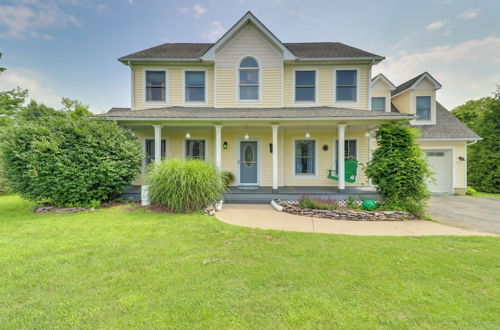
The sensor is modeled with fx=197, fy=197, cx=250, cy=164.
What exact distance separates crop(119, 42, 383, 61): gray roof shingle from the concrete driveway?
6.73 meters

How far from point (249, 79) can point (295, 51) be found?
3038mm

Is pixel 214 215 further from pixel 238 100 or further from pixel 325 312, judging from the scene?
pixel 238 100

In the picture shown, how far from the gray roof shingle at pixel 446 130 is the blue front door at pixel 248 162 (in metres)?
8.96

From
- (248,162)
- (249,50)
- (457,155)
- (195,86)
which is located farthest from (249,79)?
(457,155)

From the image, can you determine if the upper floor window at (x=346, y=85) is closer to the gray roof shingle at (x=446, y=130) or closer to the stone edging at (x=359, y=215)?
the gray roof shingle at (x=446, y=130)

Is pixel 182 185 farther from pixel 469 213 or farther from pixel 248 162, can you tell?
pixel 469 213

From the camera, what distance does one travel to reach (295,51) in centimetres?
1001

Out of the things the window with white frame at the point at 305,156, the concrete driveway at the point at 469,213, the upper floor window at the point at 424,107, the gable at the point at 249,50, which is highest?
the gable at the point at 249,50

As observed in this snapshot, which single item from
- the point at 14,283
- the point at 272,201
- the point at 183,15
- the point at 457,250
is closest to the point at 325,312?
the point at 457,250

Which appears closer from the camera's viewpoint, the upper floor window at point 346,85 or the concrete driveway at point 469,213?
the concrete driveway at point 469,213

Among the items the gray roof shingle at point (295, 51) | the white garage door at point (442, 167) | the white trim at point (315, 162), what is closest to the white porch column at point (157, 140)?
the gray roof shingle at point (295, 51)

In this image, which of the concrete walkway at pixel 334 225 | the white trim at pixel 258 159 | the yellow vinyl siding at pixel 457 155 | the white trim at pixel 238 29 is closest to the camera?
the concrete walkway at pixel 334 225

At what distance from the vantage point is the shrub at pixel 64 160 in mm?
6051

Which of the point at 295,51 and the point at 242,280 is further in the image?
the point at 295,51
